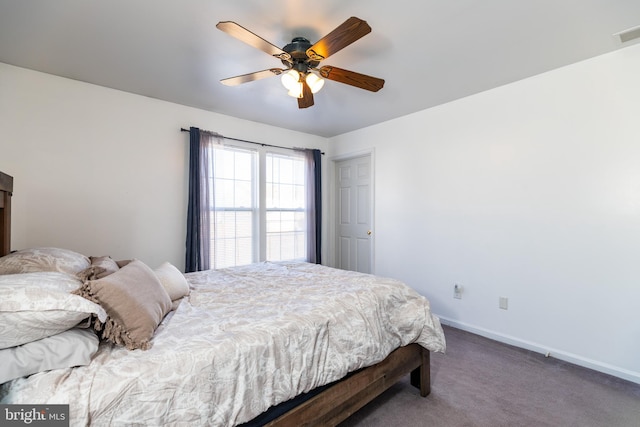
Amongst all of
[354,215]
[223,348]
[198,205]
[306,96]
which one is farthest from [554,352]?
[198,205]

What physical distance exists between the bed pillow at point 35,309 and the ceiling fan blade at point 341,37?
5.56ft

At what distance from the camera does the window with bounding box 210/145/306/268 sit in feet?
11.7

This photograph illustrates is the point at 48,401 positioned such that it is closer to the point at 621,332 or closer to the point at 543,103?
the point at 621,332

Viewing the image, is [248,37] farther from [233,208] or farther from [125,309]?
[233,208]

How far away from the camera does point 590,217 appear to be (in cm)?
233

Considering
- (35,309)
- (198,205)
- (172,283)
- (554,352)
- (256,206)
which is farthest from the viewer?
(256,206)

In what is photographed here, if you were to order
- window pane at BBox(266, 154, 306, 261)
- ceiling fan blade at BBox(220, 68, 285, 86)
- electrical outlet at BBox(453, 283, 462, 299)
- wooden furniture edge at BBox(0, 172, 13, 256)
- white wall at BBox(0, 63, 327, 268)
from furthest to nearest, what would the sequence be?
window pane at BBox(266, 154, 306, 261) < electrical outlet at BBox(453, 283, 462, 299) < white wall at BBox(0, 63, 327, 268) < ceiling fan blade at BBox(220, 68, 285, 86) < wooden furniture edge at BBox(0, 172, 13, 256)

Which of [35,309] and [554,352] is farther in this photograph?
[554,352]

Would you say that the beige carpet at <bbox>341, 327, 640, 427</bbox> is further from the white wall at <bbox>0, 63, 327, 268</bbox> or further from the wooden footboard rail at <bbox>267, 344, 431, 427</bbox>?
the white wall at <bbox>0, 63, 327, 268</bbox>

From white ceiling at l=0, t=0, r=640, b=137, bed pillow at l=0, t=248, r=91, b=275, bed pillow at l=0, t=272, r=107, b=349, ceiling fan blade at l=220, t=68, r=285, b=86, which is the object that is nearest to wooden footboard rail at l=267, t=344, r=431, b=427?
bed pillow at l=0, t=272, r=107, b=349

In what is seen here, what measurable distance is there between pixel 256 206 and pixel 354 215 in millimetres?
1524

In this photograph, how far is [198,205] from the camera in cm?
326

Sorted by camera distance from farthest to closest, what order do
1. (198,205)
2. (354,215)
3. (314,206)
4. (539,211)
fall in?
(354,215) < (314,206) < (198,205) < (539,211)

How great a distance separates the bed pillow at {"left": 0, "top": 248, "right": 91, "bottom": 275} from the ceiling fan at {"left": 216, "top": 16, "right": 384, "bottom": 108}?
1.48 meters
